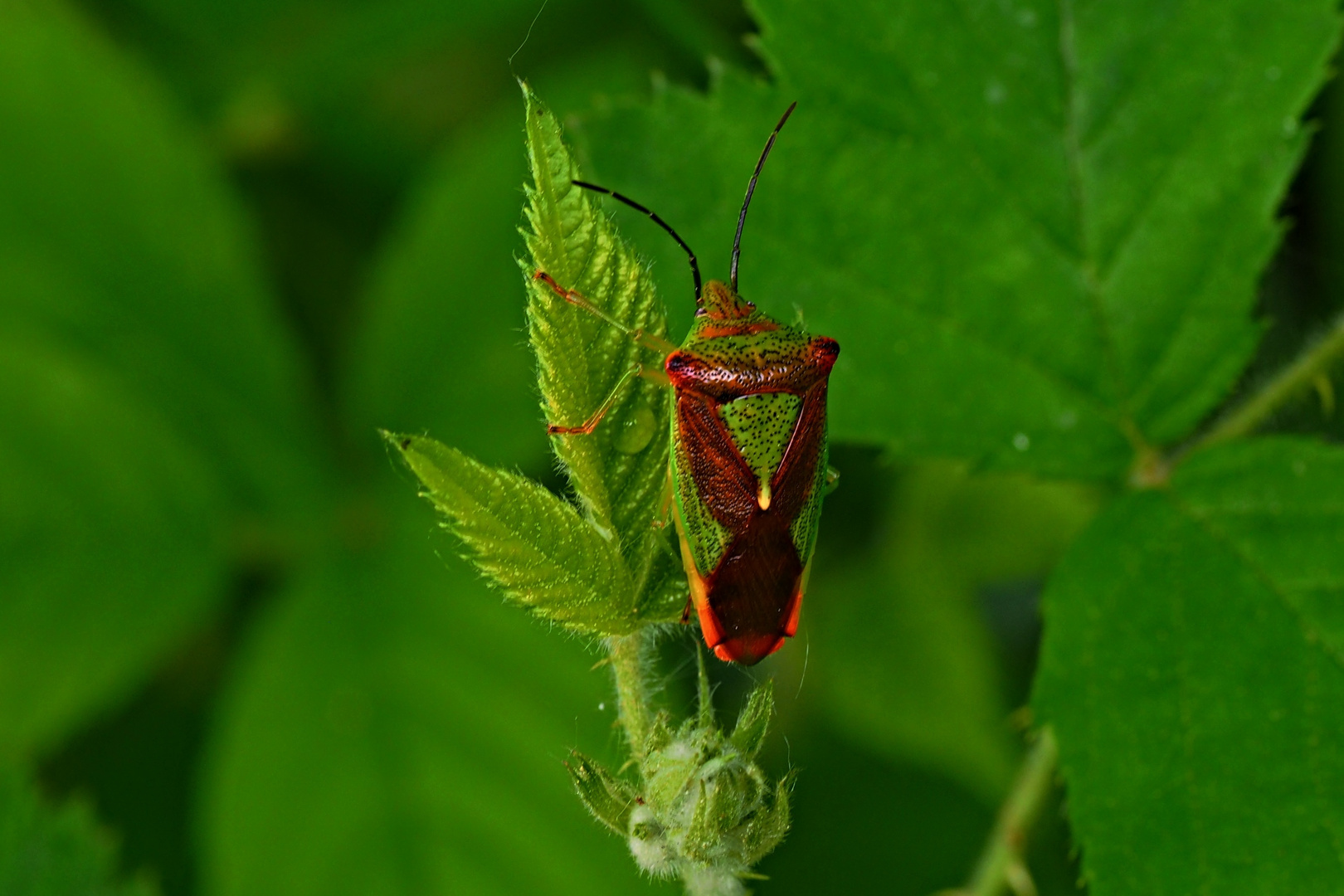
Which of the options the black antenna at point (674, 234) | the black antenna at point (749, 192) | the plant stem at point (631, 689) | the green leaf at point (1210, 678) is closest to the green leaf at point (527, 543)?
the plant stem at point (631, 689)

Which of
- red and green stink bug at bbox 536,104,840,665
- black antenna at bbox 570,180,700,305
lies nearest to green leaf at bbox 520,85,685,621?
red and green stink bug at bbox 536,104,840,665

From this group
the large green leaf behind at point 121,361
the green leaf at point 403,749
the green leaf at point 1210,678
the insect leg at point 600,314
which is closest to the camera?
the insect leg at point 600,314

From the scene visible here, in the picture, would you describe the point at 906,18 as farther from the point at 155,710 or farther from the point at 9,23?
the point at 155,710

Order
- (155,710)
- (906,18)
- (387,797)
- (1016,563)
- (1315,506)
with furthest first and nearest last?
(155,710) → (1016,563) → (387,797) → (906,18) → (1315,506)

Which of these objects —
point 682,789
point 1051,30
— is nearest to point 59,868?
point 682,789

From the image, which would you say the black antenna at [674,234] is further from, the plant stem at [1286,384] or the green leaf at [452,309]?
the green leaf at [452,309]

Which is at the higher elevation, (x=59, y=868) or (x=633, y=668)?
(x=633, y=668)
